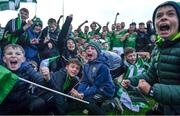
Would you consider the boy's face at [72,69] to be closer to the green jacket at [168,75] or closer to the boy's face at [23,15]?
the boy's face at [23,15]

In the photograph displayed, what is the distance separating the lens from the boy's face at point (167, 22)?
430 centimetres

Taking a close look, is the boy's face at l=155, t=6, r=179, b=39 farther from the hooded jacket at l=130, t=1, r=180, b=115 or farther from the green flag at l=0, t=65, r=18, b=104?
the green flag at l=0, t=65, r=18, b=104

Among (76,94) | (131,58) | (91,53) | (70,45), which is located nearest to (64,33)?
(70,45)

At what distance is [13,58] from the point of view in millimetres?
6371

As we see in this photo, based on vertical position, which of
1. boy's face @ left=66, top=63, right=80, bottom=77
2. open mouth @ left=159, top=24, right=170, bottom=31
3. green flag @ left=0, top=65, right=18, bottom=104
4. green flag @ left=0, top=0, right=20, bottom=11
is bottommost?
boy's face @ left=66, top=63, right=80, bottom=77

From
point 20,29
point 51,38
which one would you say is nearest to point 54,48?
point 51,38

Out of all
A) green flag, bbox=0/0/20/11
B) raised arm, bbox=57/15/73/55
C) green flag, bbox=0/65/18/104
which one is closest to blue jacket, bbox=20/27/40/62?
green flag, bbox=0/0/20/11

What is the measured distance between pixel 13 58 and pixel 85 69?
2.33 m

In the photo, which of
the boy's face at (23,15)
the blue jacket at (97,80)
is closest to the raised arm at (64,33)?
the boy's face at (23,15)

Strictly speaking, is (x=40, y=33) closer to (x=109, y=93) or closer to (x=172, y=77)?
(x=109, y=93)

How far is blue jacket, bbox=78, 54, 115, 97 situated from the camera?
812cm

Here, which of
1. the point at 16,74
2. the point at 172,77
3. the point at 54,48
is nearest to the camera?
the point at 172,77

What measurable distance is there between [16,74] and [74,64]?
1.86 meters

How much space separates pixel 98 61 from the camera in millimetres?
8375
